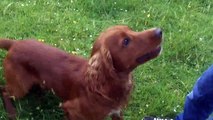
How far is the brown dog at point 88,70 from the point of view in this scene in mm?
3535

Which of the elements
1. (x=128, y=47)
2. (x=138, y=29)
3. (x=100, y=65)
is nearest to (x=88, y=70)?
(x=100, y=65)

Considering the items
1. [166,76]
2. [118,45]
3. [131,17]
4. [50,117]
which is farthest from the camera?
[131,17]

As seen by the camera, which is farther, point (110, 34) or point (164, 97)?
point (164, 97)

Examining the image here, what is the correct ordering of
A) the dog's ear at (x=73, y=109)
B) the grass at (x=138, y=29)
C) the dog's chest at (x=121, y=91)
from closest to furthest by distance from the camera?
the dog's chest at (x=121, y=91)
the dog's ear at (x=73, y=109)
the grass at (x=138, y=29)

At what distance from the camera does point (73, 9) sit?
5.54 metres

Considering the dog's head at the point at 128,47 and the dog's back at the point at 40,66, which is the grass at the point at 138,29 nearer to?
the dog's back at the point at 40,66

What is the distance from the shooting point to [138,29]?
5.33 meters

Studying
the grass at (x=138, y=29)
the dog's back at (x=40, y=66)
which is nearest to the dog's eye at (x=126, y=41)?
the dog's back at (x=40, y=66)

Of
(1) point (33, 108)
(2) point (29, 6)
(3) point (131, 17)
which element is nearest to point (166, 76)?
(3) point (131, 17)

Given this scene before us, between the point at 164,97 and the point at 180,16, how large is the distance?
140cm

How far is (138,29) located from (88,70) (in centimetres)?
172

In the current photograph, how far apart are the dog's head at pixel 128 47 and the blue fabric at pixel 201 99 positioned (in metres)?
0.38

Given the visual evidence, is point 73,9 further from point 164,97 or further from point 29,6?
point 164,97

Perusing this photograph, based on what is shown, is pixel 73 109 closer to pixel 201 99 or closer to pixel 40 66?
pixel 40 66
